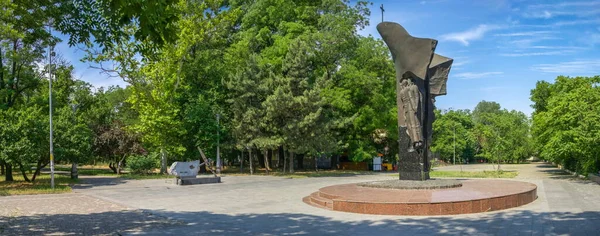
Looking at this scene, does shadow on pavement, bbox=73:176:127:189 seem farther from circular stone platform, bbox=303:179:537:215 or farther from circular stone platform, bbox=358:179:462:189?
circular stone platform, bbox=358:179:462:189

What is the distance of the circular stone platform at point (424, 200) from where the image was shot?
1159 centimetres

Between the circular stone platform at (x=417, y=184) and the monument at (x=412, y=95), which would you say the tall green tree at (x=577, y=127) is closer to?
the monument at (x=412, y=95)

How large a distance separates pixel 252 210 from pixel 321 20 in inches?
992

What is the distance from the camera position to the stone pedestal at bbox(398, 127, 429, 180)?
15633 mm

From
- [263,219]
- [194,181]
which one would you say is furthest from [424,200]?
[194,181]

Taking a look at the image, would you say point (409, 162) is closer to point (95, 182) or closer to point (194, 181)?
point (194, 181)

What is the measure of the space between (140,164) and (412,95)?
23.1 meters

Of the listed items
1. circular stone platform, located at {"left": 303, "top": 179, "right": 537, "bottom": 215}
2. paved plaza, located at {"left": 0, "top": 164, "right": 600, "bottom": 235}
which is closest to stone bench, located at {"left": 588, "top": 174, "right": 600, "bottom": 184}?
paved plaza, located at {"left": 0, "top": 164, "right": 600, "bottom": 235}

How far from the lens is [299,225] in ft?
34.0

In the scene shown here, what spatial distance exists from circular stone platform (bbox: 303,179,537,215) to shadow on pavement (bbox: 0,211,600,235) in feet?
1.61

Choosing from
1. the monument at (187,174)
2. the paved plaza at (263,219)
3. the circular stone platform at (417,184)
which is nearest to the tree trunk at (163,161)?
the monument at (187,174)

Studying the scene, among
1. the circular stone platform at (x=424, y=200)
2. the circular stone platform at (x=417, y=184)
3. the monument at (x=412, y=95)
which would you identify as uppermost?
the monument at (x=412, y=95)

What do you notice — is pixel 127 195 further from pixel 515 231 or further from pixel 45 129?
pixel 515 231

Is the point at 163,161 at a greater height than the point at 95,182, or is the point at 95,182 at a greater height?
the point at 163,161
